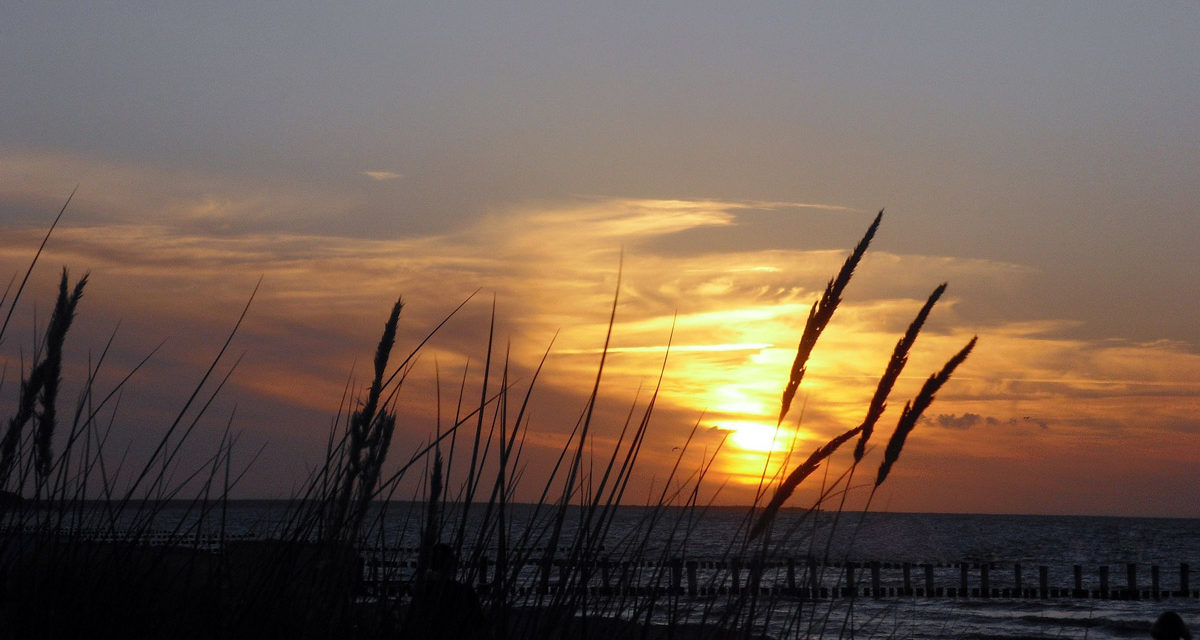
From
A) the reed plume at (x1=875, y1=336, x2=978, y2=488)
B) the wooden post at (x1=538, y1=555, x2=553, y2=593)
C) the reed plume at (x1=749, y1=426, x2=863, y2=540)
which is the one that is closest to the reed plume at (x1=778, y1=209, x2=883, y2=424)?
the reed plume at (x1=749, y1=426, x2=863, y2=540)

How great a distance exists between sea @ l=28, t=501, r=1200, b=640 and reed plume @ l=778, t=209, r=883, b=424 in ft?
1.38

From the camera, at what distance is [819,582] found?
90.7 inches

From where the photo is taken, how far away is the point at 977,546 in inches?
3529

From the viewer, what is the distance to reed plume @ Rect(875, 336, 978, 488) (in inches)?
86.4

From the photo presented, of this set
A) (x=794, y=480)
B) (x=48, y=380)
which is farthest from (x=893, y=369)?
(x=48, y=380)

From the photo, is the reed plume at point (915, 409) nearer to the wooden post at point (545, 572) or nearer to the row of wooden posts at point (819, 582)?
the row of wooden posts at point (819, 582)

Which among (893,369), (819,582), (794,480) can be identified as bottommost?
(819,582)

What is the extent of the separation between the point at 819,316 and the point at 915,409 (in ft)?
1.12

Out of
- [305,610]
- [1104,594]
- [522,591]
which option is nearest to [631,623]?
[522,591]

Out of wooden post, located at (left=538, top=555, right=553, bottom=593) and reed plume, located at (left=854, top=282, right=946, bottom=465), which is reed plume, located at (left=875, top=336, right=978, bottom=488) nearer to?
reed plume, located at (left=854, top=282, right=946, bottom=465)

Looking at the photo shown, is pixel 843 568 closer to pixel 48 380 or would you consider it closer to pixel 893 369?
pixel 893 369

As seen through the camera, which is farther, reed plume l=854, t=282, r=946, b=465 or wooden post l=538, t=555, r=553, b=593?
reed plume l=854, t=282, r=946, b=465

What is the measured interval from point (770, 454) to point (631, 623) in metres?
0.61

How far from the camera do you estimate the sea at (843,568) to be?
2412 millimetres
